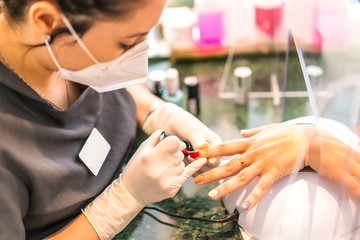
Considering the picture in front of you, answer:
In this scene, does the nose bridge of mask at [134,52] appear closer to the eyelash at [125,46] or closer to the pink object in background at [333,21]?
the eyelash at [125,46]

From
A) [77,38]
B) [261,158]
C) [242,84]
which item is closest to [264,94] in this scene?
[242,84]

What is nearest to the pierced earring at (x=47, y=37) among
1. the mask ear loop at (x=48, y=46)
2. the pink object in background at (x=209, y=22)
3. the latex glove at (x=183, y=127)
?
the mask ear loop at (x=48, y=46)

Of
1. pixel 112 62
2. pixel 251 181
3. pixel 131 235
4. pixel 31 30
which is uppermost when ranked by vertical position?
pixel 31 30

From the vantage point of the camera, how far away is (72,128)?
3.47 ft

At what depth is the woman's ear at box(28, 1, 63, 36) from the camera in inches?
31.2

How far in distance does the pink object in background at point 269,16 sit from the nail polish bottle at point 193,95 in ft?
1.31

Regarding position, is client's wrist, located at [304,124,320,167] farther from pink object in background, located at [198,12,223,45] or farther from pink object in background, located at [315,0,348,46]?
pink object in background, located at [198,12,223,45]

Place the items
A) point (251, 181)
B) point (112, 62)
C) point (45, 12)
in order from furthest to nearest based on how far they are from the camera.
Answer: point (251, 181)
point (112, 62)
point (45, 12)

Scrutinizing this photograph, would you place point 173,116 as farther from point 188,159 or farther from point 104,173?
point 104,173

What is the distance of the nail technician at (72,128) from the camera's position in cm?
84

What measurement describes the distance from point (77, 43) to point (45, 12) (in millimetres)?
94

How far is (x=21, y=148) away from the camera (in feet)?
Answer: 2.95

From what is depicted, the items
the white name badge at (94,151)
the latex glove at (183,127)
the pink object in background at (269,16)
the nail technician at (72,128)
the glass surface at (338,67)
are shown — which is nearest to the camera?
the glass surface at (338,67)

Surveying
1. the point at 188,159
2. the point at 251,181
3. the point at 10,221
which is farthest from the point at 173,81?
the point at 10,221
